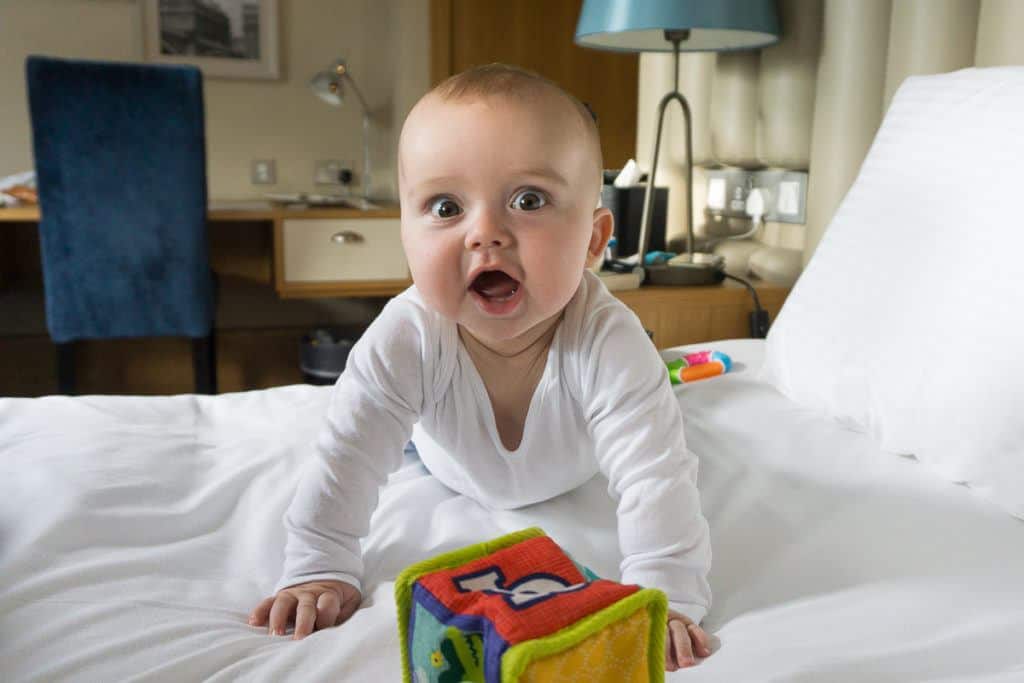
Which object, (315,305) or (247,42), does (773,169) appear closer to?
(315,305)

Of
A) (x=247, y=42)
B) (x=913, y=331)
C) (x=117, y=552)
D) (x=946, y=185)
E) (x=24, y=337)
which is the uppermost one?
(x=247, y=42)

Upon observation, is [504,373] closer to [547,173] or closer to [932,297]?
[547,173]

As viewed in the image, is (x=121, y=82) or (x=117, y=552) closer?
(x=117, y=552)

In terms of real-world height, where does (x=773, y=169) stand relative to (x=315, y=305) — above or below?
above

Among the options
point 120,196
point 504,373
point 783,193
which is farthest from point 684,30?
point 120,196

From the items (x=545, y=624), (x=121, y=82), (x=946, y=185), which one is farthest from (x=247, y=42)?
(x=545, y=624)

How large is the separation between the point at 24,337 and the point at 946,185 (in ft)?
9.20

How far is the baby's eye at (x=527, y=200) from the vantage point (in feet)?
2.27

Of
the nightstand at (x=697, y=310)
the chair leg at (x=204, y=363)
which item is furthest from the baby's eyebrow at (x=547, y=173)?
the chair leg at (x=204, y=363)

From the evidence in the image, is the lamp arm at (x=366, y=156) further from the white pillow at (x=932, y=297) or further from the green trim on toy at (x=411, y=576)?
the green trim on toy at (x=411, y=576)

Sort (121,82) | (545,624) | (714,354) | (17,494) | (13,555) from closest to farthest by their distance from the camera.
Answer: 1. (545,624)
2. (13,555)
3. (17,494)
4. (714,354)
5. (121,82)

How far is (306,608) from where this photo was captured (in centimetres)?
63

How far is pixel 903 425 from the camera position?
89cm

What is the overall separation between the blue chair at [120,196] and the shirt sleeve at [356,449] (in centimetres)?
153
